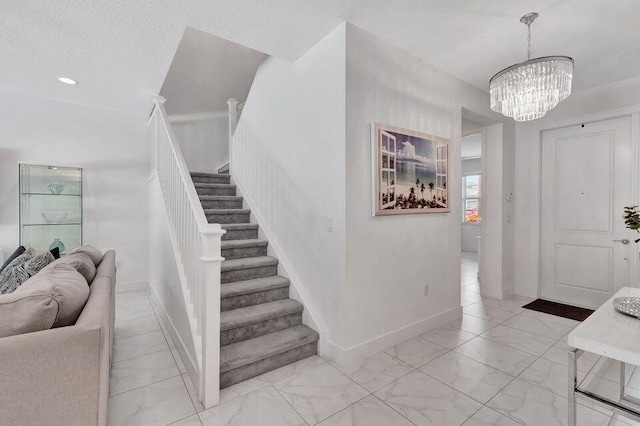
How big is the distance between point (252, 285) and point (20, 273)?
5.38 ft

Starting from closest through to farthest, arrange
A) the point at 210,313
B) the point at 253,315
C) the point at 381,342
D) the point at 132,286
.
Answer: the point at 210,313 < the point at 253,315 < the point at 381,342 < the point at 132,286

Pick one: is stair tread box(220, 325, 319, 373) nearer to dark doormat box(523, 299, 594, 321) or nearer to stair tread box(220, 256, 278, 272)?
stair tread box(220, 256, 278, 272)

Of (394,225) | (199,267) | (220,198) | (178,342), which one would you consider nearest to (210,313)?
(199,267)

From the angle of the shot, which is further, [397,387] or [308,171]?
[308,171]

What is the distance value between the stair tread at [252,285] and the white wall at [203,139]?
10.2 feet

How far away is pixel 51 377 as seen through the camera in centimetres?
115

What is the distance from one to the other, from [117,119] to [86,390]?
4.26m

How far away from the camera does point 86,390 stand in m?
1.21

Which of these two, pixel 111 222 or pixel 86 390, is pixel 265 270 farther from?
pixel 111 222

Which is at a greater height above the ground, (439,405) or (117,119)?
(117,119)

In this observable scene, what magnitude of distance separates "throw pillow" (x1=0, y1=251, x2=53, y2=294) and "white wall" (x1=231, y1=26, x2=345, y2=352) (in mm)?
1832

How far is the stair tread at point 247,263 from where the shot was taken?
2835mm

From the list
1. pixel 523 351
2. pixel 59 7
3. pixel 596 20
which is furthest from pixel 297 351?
pixel 596 20

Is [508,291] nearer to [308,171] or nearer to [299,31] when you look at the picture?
[308,171]
